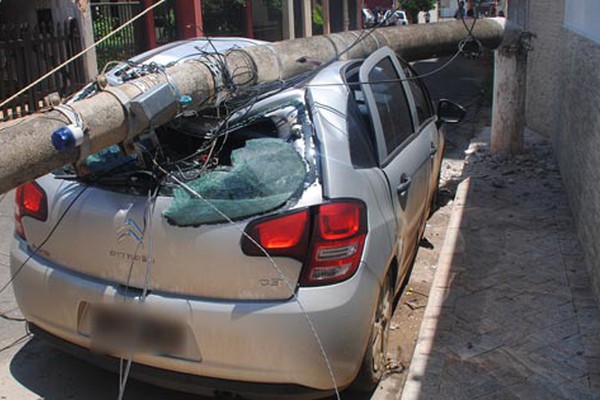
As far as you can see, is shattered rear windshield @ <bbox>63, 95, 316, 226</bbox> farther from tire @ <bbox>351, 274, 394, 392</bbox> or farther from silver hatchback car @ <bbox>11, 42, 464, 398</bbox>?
tire @ <bbox>351, 274, 394, 392</bbox>

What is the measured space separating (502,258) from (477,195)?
6.02ft

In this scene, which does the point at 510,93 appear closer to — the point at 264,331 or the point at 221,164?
the point at 221,164

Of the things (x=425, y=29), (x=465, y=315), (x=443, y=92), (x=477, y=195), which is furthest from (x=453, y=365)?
(x=443, y=92)

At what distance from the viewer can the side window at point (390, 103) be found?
14.4 ft

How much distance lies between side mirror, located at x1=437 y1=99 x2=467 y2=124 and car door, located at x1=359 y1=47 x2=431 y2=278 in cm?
83

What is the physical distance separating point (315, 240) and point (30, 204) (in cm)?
157

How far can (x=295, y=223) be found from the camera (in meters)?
3.20

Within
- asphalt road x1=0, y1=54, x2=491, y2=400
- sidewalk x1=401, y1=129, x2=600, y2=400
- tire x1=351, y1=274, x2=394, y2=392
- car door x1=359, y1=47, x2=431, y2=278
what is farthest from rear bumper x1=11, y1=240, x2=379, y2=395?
car door x1=359, y1=47, x2=431, y2=278

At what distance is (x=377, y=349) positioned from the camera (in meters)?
3.86

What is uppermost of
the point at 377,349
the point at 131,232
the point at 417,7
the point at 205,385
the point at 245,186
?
the point at 245,186

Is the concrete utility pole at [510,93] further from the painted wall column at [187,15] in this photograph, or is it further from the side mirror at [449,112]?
the painted wall column at [187,15]

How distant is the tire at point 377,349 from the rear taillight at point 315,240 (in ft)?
1.55

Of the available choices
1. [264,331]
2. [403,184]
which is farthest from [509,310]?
[264,331]

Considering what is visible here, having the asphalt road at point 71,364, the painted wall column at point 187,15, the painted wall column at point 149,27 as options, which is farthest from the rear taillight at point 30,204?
the painted wall column at point 187,15
